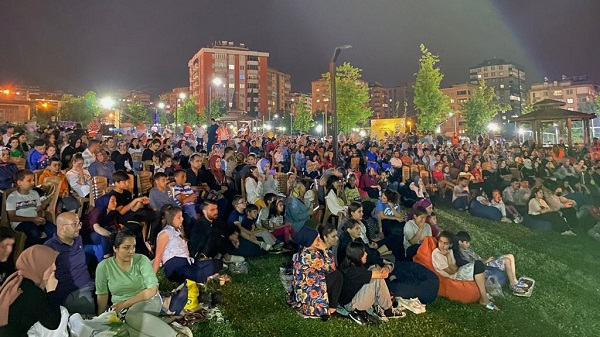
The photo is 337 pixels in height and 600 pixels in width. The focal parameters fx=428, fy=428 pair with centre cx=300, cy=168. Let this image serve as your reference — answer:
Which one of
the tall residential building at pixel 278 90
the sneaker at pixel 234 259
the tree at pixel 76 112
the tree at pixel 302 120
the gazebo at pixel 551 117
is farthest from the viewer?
the tall residential building at pixel 278 90

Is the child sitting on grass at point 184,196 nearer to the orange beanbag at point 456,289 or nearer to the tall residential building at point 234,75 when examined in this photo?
the orange beanbag at point 456,289

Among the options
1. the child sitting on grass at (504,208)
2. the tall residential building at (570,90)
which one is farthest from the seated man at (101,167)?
the tall residential building at (570,90)

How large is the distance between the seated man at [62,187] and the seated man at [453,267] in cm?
670

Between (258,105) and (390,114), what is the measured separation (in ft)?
252

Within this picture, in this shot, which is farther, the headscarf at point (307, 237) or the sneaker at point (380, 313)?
the headscarf at point (307, 237)

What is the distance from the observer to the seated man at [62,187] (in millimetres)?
8062

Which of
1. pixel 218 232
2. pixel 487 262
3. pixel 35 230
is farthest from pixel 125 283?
pixel 487 262

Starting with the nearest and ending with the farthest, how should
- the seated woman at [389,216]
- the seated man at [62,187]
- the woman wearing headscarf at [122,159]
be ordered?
the seated man at [62,187]
the seated woman at [389,216]
the woman wearing headscarf at [122,159]

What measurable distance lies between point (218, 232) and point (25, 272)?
3517 millimetres

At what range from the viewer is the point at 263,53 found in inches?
4889

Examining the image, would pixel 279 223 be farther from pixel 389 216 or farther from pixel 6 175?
pixel 6 175

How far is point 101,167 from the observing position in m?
10.1

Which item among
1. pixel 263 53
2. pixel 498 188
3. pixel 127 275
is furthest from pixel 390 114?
pixel 127 275

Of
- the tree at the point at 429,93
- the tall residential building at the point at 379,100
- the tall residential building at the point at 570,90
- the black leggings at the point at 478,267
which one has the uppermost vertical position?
the tall residential building at the point at 379,100
